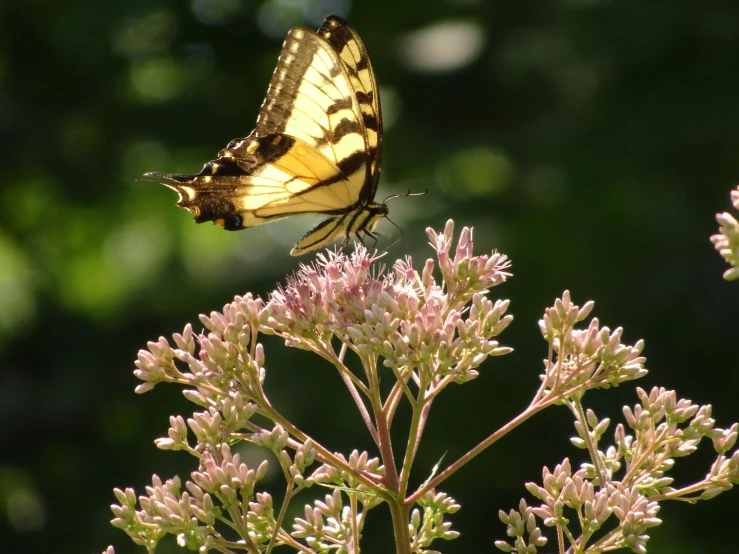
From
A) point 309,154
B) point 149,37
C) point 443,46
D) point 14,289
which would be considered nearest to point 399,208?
point 443,46

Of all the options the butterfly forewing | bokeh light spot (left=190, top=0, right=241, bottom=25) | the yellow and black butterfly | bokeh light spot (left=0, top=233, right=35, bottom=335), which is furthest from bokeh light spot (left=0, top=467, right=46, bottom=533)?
the butterfly forewing

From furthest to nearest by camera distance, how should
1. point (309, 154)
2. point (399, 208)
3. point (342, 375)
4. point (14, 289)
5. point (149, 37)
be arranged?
point (14, 289) < point (149, 37) < point (399, 208) < point (309, 154) < point (342, 375)

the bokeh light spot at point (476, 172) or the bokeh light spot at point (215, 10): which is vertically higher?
the bokeh light spot at point (215, 10)

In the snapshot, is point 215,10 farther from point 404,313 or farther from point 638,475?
point 638,475

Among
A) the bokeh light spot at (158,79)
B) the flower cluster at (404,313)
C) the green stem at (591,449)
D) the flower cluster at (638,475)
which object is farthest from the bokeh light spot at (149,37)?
the flower cluster at (638,475)

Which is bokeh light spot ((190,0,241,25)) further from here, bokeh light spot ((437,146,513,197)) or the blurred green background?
bokeh light spot ((437,146,513,197))

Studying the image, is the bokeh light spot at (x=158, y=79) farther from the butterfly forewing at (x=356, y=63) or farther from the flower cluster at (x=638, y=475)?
the flower cluster at (x=638, y=475)
